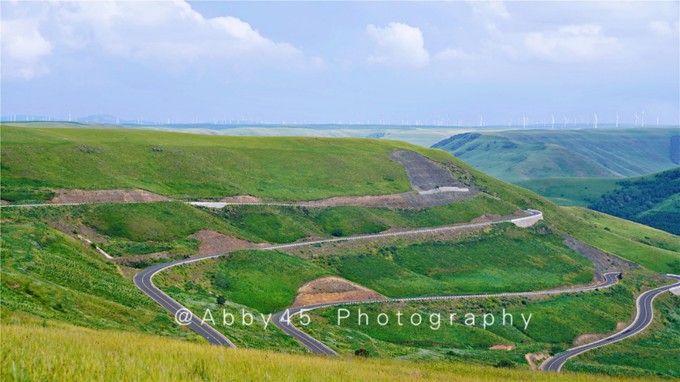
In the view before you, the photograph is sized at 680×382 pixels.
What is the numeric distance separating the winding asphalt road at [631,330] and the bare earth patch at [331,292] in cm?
3131

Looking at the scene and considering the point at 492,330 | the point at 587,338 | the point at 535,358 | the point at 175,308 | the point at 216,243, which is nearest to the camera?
the point at 175,308

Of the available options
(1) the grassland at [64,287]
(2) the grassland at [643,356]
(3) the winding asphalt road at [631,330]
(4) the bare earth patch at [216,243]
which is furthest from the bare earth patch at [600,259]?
(1) the grassland at [64,287]

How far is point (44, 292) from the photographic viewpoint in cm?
5931

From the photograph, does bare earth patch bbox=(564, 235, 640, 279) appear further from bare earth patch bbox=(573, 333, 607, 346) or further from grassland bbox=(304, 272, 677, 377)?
bare earth patch bbox=(573, 333, 607, 346)

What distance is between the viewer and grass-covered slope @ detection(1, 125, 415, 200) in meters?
136

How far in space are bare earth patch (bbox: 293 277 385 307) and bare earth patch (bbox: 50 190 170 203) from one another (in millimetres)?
44860

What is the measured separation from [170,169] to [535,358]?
101 m

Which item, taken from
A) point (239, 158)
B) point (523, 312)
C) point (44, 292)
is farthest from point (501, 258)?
point (44, 292)

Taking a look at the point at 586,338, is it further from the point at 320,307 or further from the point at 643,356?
the point at 320,307

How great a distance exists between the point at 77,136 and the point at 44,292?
13635cm

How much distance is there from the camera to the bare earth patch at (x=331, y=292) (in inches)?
4114

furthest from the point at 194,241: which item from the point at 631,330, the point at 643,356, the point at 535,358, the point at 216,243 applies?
the point at 631,330

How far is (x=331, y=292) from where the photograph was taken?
10881 cm

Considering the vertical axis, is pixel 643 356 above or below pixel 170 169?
below
